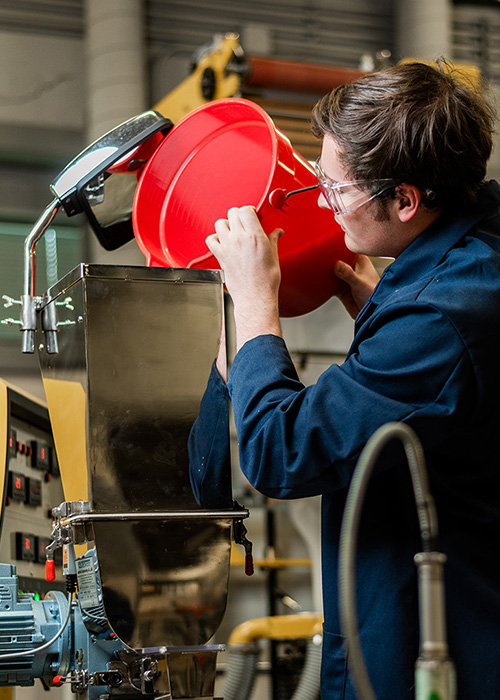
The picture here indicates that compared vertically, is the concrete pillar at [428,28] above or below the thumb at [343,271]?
above

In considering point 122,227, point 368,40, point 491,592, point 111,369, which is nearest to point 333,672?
point 491,592

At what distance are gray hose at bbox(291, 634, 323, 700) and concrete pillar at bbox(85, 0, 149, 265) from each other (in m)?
2.11

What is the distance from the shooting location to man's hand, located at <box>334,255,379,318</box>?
1486mm

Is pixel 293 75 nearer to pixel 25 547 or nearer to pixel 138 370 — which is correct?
pixel 25 547

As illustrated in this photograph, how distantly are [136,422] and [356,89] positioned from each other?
0.55 meters

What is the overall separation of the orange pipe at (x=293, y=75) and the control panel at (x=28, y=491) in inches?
80.6

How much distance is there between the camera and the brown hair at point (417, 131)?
109 centimetres

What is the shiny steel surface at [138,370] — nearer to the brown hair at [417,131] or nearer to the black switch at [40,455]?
the brown hair at [417,131]

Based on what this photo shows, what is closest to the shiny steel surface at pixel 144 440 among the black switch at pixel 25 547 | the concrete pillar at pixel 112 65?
the black switch at pixel 25 547

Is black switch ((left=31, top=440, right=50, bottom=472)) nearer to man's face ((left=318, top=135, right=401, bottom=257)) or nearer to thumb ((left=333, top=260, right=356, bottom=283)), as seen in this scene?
thumb ((left=333, top=260, right=356, bottom=283))

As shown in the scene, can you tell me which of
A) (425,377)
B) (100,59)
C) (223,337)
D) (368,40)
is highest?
(368,40)

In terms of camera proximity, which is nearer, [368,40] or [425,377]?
[425,377]

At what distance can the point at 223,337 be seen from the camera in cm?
135

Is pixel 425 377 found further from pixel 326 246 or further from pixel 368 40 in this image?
pixel 368 40
